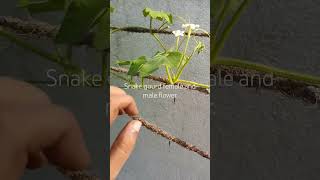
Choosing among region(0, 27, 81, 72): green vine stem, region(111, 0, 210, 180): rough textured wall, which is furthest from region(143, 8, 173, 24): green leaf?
region(0, 27, 81, 72): green vine stem

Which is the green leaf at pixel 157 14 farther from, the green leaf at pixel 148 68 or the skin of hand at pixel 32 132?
the skin of hand at pixel 32 132

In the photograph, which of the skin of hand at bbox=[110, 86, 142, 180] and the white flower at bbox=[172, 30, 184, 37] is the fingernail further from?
the white flower at bbox=[172, 30, 184, 37]

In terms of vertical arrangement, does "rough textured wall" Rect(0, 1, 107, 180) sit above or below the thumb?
above

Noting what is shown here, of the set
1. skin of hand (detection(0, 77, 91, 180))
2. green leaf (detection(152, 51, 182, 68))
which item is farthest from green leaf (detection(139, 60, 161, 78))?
skin of hand (detection(0, 77, 91, 180))
